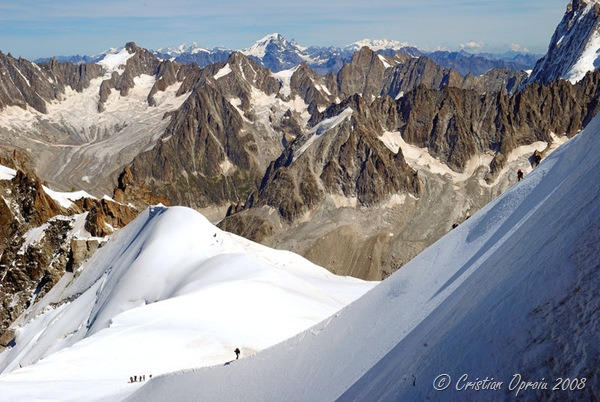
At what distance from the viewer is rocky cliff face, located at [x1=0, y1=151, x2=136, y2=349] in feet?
217

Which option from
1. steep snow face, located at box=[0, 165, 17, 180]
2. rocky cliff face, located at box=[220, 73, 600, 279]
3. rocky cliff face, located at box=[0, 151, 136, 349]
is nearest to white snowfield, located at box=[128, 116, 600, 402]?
rocky cliff face, located at box=[0, 151, 136, 349]

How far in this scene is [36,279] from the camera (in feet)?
226

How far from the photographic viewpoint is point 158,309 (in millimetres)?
36438

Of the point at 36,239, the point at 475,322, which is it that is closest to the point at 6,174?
the point at 36,239

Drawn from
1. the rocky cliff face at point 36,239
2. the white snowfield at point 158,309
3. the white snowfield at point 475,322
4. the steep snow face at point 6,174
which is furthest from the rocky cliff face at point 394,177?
the white snowfield at point 475,322

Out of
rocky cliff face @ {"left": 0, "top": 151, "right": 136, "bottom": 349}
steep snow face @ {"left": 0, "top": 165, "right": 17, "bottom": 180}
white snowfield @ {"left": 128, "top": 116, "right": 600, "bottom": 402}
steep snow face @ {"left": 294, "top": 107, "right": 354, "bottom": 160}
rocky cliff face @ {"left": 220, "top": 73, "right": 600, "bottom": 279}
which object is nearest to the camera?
white snowfield @ {"left": 128, "top": 116, "right": 600, "bottom": 402}

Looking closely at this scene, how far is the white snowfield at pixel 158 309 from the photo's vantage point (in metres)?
27.7

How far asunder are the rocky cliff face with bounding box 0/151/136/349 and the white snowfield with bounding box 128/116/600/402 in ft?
168

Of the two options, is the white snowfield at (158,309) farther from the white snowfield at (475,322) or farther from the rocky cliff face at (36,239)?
the white snowfield at (475,322)

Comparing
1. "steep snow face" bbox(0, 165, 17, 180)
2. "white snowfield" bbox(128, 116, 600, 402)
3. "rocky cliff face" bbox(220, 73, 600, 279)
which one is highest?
"white snowfield" bbox(128, 116, 600, 402)

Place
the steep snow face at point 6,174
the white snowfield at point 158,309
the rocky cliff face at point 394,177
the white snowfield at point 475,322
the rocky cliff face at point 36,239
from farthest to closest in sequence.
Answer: the rocky cliff face at point 394,177, the steep snow face at point 6,174, the rocky cliff face at point 36,239, the white snowfield at point 158,309, the white snowfield at point 475,322

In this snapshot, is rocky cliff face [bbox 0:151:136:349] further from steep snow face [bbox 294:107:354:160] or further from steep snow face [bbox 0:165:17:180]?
steep snow face [bbox 294:107:354:160]

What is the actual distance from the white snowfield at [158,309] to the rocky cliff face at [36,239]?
2909mm

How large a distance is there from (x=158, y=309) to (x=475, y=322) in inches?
1195
